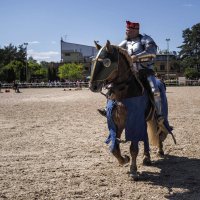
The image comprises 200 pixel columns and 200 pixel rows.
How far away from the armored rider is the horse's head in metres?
0.64

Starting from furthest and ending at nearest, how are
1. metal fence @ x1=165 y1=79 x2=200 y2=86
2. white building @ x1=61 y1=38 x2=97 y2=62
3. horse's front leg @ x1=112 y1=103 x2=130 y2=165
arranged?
1. white building @ x1=61 y1=38 x2=97 y2=62
2. metal fence @ x1=165 y1=79 x2=200 y2=86
3. horse's front leg @ x1=112 y1=103 x2=130 y2=165

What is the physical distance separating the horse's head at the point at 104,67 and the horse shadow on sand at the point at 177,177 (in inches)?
68.1

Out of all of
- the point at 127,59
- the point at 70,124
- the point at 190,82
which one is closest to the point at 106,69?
the point at 127,59

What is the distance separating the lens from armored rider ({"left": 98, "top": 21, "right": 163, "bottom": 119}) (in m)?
7.02

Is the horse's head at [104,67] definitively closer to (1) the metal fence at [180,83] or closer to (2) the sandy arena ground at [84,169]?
(2) the sandy arena ground at [84,169]

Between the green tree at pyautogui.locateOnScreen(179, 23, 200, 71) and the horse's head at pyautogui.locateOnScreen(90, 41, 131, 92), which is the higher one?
the green tree at pyautogui.locateOnScreen(179, 23, 200, 71)

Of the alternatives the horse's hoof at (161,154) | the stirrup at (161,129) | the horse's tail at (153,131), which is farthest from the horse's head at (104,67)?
the horse's hoof at (161,154)

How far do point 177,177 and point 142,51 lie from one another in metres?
2.27

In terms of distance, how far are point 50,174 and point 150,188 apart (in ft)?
6.03

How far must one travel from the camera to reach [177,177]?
6.77 meters

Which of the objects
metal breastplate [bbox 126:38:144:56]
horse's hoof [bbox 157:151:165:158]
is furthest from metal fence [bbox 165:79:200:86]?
metal breastplate [bbox 126:38:144:56]

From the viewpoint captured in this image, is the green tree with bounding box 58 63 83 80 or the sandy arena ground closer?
the sandy arena ground

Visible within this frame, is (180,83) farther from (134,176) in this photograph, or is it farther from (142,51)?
(134,176)

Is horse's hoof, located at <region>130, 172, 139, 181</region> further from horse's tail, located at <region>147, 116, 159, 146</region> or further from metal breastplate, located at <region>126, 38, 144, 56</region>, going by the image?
metal breastplate, located at <region>126, 38, 144, 56</region>
